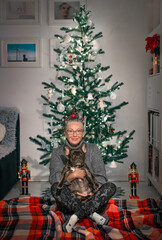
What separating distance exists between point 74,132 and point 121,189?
1.53m

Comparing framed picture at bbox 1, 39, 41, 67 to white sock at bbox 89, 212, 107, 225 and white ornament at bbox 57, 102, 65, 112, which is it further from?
white sock at bbox 89, 212, 107, 225

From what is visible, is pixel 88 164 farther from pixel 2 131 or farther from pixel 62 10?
pixel 62 10

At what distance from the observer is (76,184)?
2.38 meters

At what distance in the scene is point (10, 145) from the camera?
12.5 ft

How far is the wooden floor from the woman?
104 cm

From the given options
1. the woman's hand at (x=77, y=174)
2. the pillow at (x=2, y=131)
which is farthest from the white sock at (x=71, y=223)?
the pillow at (x=2, y=131)

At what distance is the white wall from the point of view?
3963mm

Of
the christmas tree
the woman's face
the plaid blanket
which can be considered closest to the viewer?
the plaid blanket

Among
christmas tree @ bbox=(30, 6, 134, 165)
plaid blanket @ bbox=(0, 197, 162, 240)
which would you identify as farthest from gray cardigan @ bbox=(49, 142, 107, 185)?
christmas tree @ bbox=(30, 6, 134, 165)

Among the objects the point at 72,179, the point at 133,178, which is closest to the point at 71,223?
the point at 72,179

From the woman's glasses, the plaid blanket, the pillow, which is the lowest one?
the plaid blanket

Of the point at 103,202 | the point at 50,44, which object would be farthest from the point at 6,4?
the point at 103,202

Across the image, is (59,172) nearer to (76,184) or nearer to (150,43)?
(76,184)

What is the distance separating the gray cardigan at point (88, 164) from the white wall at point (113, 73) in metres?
1.53
